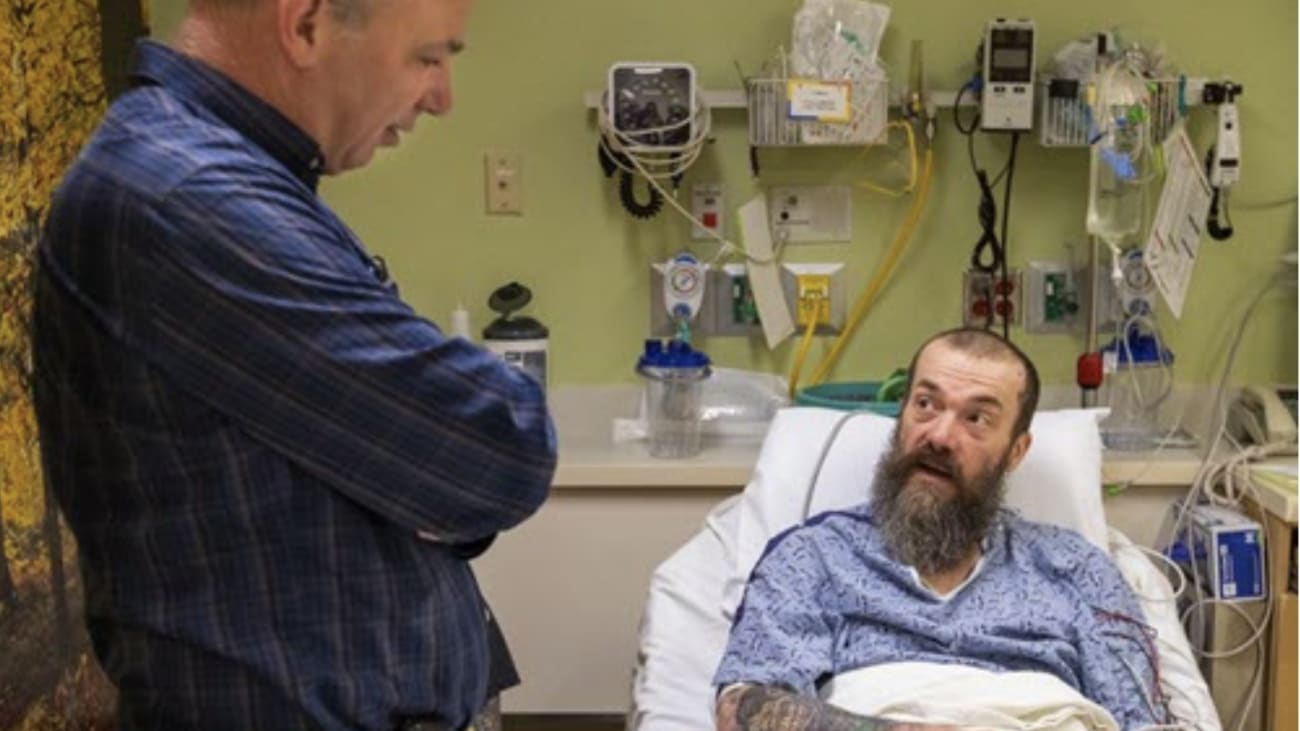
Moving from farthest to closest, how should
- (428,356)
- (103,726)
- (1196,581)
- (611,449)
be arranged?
1. (611,449)
2. (1196,581)
3. (103,726)
4. (428,356)

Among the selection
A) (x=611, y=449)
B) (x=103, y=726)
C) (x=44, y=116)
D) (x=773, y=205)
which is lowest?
(x=103, y=726)

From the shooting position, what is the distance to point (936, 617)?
7.03 ft

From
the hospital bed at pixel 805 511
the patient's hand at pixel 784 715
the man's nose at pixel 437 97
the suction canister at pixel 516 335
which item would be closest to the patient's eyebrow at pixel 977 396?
the hospital bed at pixel 805 511

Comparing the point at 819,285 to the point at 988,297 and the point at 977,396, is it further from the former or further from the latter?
the point at 977,396

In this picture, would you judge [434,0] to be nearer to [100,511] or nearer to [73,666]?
[100,511]

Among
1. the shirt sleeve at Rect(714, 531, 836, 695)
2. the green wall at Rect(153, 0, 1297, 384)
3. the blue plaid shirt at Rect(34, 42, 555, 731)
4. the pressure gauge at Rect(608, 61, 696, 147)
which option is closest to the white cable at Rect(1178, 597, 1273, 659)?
the green wall at Rect(153, 0, 1297, 384)

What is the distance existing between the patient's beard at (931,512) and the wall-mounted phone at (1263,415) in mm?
837

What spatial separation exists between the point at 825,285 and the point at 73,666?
5.33 feet

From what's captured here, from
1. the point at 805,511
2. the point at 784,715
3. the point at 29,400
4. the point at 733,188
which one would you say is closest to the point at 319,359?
the point at 784,715

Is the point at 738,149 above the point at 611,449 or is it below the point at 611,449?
above

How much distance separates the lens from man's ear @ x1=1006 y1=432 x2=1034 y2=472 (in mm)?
2314

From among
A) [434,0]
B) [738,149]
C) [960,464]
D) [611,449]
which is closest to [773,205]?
[738,149]

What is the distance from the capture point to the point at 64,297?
3.49 ft

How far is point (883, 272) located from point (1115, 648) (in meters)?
1.11
